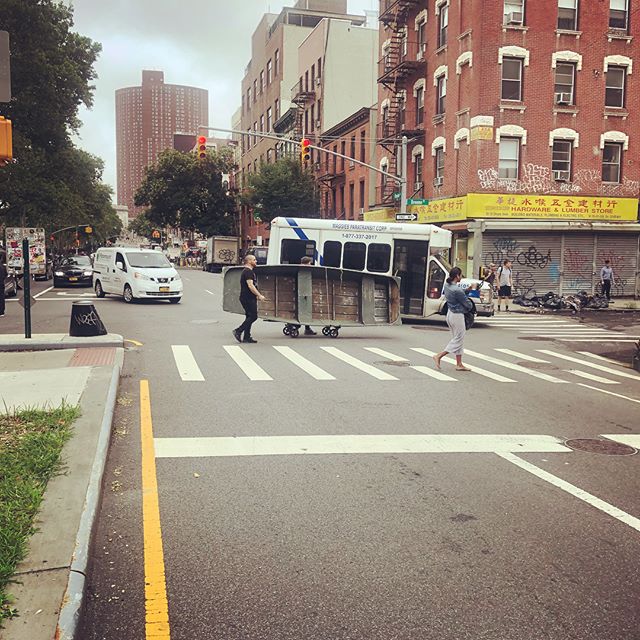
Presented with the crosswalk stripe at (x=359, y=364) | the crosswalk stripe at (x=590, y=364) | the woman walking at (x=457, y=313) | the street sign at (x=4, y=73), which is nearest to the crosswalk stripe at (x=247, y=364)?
the crosswalk stripe at (x=359, y=364)

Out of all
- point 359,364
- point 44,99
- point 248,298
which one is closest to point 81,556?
point 359,364

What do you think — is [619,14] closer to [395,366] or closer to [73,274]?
[395,366]

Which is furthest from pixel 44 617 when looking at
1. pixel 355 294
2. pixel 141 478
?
pixel 355 294

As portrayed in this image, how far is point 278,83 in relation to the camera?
70375mm

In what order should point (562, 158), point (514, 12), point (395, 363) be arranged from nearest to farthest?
point (395, 363) < point (514, 12) < point (562, 158)

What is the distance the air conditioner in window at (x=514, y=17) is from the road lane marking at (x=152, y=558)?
29.3 metres

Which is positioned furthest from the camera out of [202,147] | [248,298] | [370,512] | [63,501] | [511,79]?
[511,79]

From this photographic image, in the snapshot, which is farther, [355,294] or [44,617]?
[355,294]

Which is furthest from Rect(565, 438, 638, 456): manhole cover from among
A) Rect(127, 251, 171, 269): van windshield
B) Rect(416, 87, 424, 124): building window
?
Rect(416, 87, 424, 124): building window

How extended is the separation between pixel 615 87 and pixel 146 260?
22588 millimetres

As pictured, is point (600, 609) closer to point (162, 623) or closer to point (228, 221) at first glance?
point (162, 623)

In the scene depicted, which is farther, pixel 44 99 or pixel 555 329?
pixel 44 99

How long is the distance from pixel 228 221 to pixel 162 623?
251 feet

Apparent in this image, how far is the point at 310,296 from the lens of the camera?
1700cm
